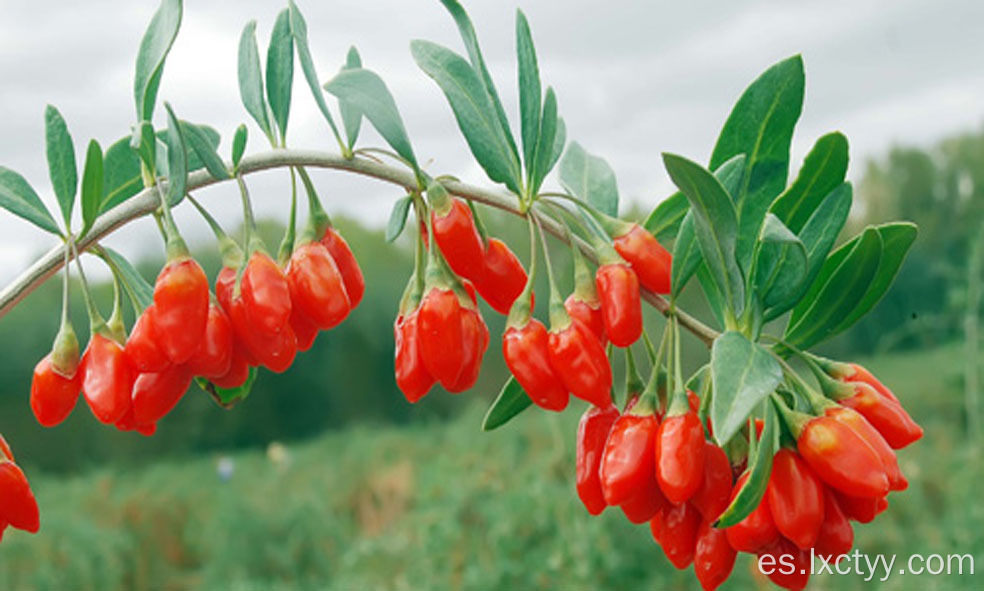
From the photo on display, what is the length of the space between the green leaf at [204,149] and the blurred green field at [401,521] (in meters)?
2.22

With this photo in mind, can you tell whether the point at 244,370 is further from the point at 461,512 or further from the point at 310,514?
the point at 310,514

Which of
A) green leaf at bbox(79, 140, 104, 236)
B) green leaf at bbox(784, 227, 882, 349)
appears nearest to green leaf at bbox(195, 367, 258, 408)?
green leaf at bbox(79, 140, 104, 236)

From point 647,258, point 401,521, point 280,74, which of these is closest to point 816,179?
point 647,258

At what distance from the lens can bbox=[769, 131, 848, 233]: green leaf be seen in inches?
34.8

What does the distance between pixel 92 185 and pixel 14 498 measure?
0.97 ft

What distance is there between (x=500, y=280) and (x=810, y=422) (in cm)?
30

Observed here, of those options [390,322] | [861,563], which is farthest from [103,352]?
[390,322]

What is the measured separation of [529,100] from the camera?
912 millimetres

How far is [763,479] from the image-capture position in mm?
771

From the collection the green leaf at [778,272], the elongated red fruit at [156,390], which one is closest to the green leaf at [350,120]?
the elongated red fruit at [156,390]

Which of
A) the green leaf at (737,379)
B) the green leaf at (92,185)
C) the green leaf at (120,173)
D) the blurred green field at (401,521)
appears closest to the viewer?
the green leaf at (737,379)

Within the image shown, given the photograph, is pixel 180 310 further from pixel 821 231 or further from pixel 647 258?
pixel 821 231

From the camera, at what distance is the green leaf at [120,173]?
1.02 m

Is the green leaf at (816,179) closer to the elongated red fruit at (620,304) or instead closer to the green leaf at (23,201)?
the elongated red fruit at (620,304)
